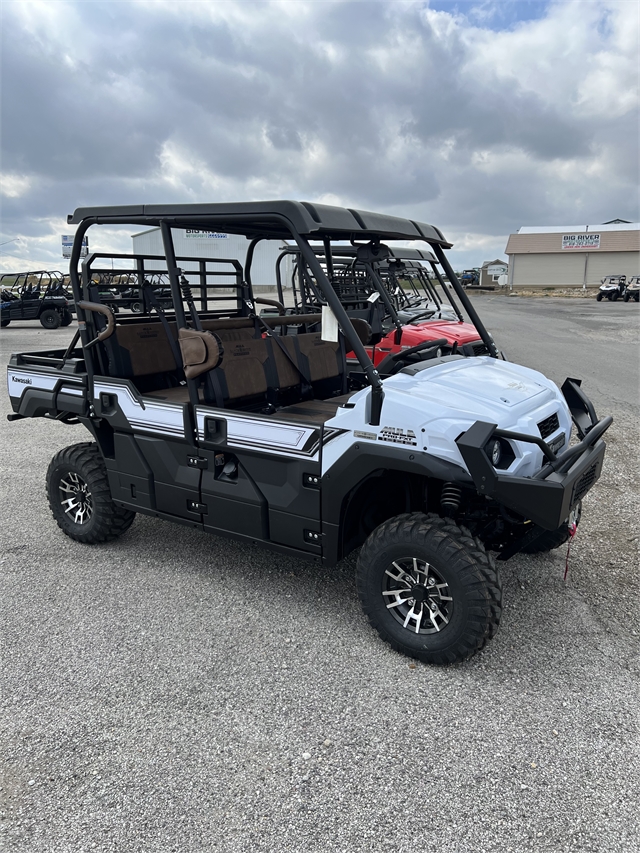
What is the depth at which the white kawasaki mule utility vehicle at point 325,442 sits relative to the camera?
2910 millimetres

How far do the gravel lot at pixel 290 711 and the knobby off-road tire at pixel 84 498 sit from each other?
0.17 meters

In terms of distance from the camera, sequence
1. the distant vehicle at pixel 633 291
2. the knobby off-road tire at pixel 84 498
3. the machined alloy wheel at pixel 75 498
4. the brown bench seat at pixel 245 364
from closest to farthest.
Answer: the brown bench seat at pixel 245 364
the knobby off-road tire at pixel 84 498
the machined alloy wheel at pixel 75 498
the distant vehicle at pixel 633 291

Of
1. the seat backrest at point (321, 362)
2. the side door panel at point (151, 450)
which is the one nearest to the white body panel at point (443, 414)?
the side door panel at point (151, 450)

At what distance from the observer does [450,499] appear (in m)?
3.34

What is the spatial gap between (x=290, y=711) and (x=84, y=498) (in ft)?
7.74

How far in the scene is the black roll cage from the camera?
3014 mm

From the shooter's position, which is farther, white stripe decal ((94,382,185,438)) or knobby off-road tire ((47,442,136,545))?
knobby off-road tire ((47,442,136,545))

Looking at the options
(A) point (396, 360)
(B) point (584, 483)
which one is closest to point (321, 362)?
(A) point (396, 360)

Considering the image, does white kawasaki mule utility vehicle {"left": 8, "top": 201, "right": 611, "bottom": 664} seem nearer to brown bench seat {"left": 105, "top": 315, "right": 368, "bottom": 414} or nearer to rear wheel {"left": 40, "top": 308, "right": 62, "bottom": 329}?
brown bench seat {"left": 105, "top": 315, "right": 368, "bottom": 414}

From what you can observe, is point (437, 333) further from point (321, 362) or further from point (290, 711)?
point (290, 711)

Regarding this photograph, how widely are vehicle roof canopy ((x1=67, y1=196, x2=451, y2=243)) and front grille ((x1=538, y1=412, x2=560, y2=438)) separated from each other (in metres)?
1.34

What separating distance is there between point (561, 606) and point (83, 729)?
8.52 feet

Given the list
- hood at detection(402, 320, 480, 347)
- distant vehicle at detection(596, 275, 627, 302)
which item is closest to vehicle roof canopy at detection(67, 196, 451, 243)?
hood at detection(402, 320, 480, 347)

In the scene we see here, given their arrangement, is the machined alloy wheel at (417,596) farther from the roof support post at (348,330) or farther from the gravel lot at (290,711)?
the roof support post at (348,330)
